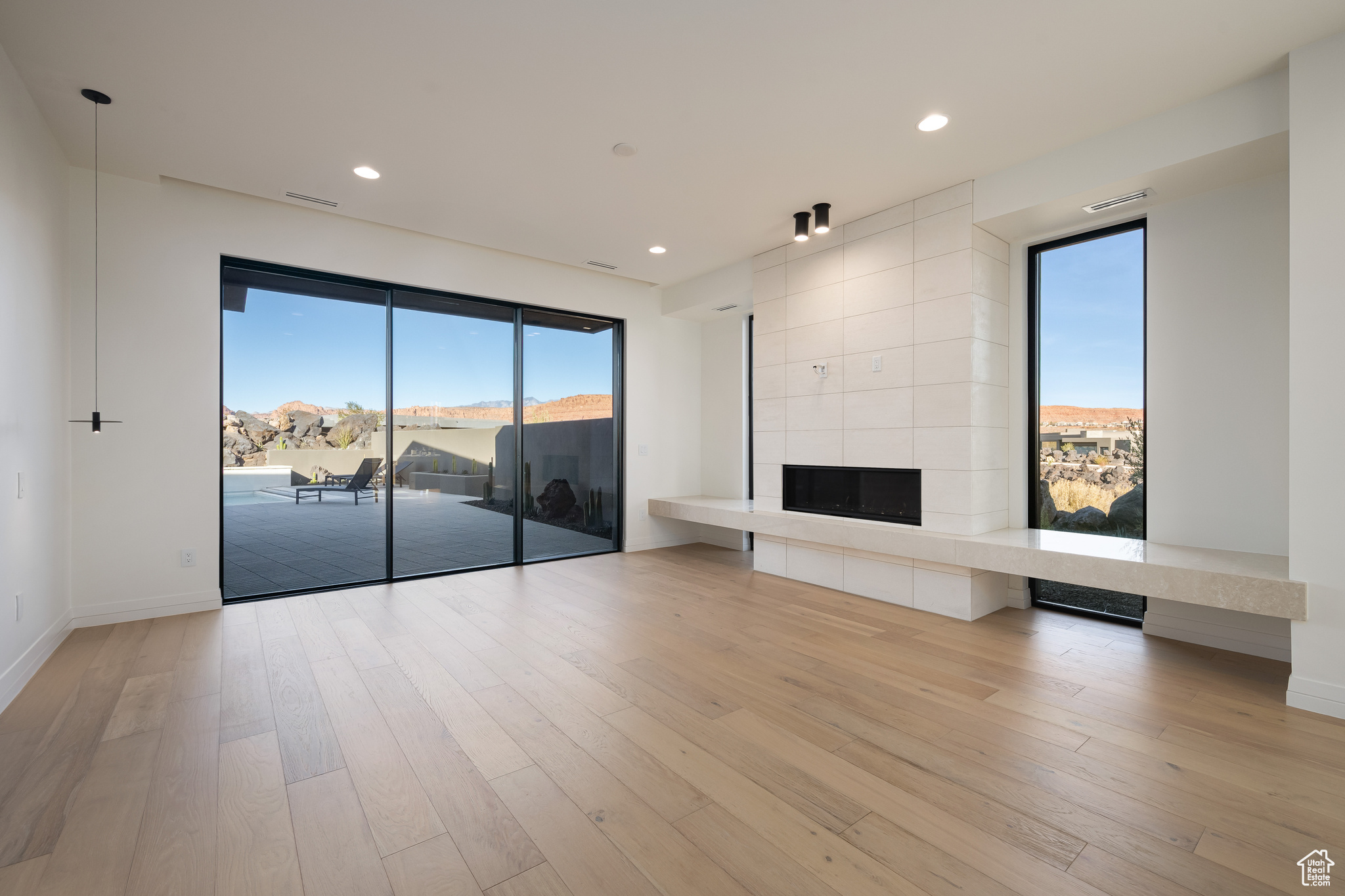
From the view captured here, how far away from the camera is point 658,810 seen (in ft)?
5.71

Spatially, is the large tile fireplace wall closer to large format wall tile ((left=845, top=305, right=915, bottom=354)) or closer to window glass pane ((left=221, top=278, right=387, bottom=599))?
large format wall tile ((left=845, top=305, right=915, bottom=354))

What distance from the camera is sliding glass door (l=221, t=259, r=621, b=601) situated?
4141 mm

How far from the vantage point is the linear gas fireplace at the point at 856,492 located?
404cm

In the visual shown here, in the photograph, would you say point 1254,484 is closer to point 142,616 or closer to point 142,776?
point 142,776

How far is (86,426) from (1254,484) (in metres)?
6.62

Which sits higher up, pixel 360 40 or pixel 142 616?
pixel 360 40

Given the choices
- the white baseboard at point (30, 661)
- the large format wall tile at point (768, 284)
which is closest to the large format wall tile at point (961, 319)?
the large format wall tile at point (768, 284)

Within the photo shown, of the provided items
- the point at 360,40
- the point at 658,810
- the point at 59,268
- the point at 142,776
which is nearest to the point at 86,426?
the point at 59,268

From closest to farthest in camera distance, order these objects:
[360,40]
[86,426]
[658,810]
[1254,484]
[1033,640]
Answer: [658,810] < [360,40] < [1254,484] < [1033,640] < [86,426]

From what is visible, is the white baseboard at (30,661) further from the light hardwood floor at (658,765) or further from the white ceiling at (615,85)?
the white ceiling at (615,85)

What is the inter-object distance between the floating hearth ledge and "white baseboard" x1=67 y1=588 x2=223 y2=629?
159 inches

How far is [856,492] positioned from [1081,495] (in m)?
1.43

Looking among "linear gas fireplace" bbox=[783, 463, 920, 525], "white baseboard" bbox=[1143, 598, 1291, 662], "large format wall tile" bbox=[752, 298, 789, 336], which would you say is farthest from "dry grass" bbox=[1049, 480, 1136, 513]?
"large format wall tile" bbox=[752, 298, 789, 336]

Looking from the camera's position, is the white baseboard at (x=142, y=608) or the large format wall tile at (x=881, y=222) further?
the large format wall tile at (x=881, y=222)
